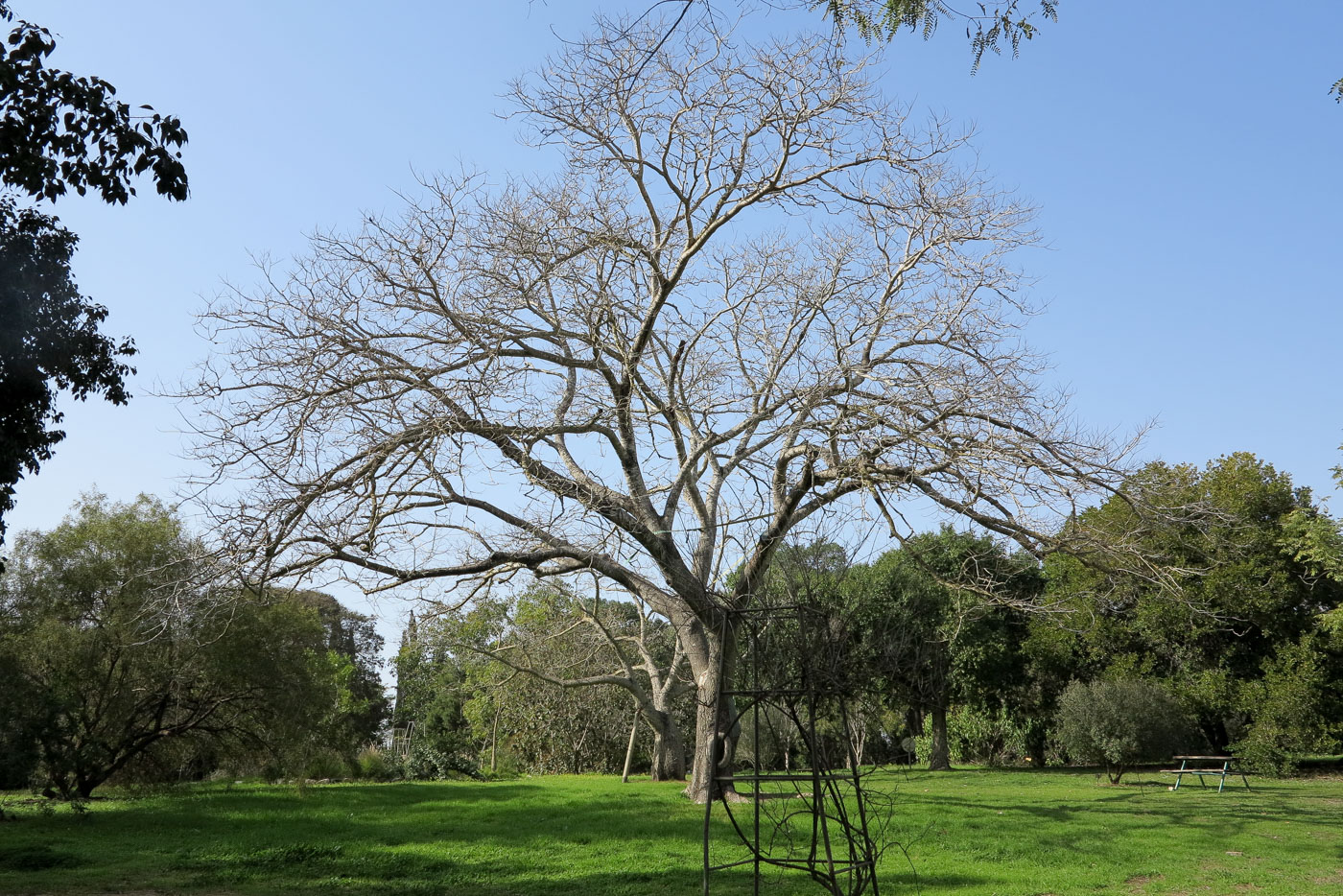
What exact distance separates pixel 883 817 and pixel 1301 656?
17.9 metres

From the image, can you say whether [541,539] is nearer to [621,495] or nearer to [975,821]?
[621,495]

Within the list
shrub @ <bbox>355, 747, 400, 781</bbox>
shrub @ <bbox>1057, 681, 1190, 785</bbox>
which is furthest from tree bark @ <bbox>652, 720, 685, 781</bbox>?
shrub @ <bbox>1057, 681, 1190, 785</bbox>

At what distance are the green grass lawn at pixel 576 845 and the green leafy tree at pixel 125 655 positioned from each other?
1179 mm

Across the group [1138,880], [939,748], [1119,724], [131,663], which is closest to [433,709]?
[939,748]

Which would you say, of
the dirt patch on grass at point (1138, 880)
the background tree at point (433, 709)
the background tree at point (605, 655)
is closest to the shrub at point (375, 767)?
the background tree at point (433, 709)

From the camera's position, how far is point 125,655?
1609 cm

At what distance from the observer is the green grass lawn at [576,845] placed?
401 inches

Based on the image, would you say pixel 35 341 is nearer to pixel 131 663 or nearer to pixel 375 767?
pixel 131 663

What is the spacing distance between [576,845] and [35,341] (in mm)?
8505

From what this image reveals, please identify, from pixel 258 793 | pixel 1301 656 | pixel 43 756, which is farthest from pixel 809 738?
pixel 1301 656

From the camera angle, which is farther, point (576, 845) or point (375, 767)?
point (375, 767)

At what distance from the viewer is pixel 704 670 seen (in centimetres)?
1520

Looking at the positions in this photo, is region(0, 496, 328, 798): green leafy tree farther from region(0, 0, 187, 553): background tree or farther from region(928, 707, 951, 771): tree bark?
region(928, 707, 951, 771): tree bark

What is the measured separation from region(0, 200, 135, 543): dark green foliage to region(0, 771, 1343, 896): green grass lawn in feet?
14.5
